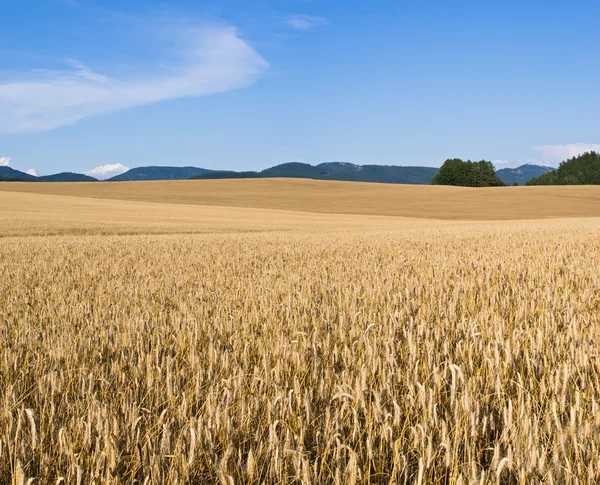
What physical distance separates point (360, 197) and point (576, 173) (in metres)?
118

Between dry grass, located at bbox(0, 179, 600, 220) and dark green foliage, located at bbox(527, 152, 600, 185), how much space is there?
83276 mm

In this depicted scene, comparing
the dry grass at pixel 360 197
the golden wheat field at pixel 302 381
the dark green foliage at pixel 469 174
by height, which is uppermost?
the dark green foliage at pixel 469 174

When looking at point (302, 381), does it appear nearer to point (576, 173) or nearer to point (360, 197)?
point (360, 197)

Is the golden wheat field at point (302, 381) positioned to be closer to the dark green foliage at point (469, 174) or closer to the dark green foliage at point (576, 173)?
the dark green foliage at point (469, 174)

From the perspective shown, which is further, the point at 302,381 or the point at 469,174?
the point at 469,174

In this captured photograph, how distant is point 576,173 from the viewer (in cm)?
15838

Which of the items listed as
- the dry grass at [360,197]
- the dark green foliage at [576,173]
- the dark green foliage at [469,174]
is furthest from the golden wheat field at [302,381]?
the dark green foliage at [576,173]

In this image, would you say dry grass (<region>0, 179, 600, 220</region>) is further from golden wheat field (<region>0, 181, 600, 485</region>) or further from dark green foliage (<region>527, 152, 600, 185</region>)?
dark green foliage (<region>527, 152, 600, 185</region>)

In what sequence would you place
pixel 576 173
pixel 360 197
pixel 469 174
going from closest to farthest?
pixel 360 197 → pixel 469 174 → pixel 576 173

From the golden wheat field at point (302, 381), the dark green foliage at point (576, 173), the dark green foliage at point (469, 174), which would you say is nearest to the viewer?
Result: the golden wheat field at point (302, 381)

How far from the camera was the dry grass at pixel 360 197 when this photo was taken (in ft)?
180

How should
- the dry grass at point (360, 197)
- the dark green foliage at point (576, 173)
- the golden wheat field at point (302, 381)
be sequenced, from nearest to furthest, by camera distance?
the golden wheat field at point (302, 381), the dry grass at point (360, 197), the dark green foliage at point (576, 173)

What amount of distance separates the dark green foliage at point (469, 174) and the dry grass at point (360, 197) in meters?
45.3

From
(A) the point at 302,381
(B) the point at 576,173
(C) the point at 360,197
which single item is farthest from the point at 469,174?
(A) the point at 302,381
